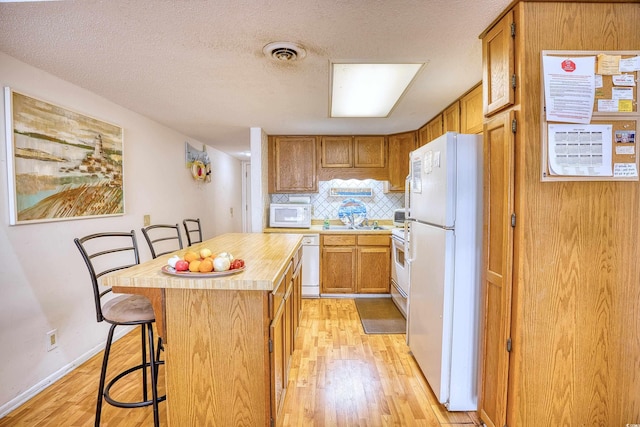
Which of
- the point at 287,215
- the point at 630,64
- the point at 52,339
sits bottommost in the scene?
the point at 52,339

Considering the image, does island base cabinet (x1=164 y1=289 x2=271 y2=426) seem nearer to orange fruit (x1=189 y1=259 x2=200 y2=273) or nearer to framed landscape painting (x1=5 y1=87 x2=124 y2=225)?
orange fruit (x1=189 y1=259 x2=200 y2=273)

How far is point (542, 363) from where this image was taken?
1.38 m

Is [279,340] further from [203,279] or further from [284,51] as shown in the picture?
[284,51]

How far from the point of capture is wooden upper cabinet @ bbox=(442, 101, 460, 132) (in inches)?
104

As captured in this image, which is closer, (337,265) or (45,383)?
(45,383)

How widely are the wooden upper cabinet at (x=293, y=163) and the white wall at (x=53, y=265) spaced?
141 centimetres

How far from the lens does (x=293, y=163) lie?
412 centimetres

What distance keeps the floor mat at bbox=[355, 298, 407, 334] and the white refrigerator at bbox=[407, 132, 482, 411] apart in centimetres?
98

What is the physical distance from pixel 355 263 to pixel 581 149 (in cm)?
279

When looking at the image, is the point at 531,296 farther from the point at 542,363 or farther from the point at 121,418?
the point at 121,418

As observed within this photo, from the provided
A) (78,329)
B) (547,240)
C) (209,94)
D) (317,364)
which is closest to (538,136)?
(547,240)

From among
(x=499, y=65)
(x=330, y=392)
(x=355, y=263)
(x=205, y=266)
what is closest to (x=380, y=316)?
(x=355, y=263)

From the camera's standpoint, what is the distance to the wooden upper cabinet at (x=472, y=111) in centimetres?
228

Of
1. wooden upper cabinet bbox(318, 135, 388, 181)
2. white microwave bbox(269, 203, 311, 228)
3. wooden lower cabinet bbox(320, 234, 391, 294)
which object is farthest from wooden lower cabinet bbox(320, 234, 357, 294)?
wooden upper cabinet bbox(318, 135, 388, 181)
